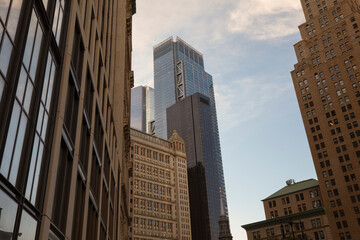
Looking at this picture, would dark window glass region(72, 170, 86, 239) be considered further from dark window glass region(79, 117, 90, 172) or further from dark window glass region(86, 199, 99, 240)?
dark window glass region(86, 199, 99, 240)

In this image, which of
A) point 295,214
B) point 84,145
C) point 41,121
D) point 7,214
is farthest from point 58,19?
point 295,214

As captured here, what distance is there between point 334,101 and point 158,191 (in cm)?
9445

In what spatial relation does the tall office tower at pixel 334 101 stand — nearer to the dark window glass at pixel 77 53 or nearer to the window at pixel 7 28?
the dark window glass at pixel 77 53

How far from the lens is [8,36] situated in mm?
11688

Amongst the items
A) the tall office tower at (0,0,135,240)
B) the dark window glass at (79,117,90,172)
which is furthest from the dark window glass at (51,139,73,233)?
the dark window glass at (79,117,90,172)

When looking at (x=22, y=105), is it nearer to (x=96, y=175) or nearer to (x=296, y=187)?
(x=96, y=175)

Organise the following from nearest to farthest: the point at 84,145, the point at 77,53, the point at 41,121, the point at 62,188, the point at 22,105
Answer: the point at 22,105 → the point at 41,121 → the point at 62,188 → the point at 77,53 → the point at 84,145

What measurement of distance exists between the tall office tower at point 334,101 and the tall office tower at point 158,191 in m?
80.1

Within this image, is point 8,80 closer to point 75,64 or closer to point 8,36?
point 8,36

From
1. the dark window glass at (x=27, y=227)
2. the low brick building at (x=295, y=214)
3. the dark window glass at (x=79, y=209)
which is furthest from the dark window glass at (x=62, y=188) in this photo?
the low brick building at (x=295, y=214)

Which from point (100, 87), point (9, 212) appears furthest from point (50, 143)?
point (100, 87)

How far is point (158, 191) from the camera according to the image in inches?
6718

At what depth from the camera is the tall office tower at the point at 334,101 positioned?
3696 inches

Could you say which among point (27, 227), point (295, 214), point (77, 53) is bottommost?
point (27, 227)
